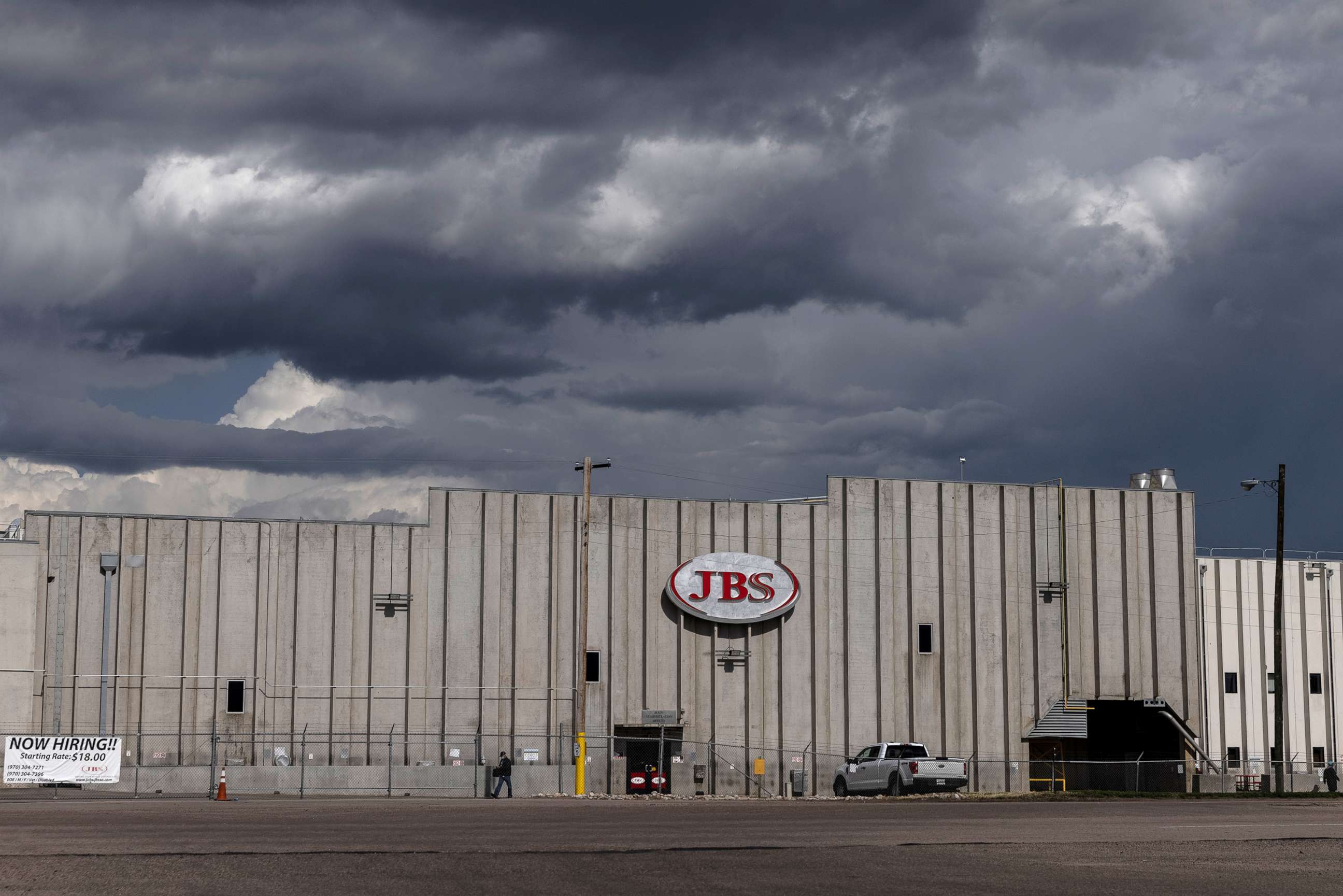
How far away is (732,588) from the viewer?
164ft

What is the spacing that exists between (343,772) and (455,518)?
9.01 meters

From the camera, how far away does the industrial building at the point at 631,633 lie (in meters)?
46.1

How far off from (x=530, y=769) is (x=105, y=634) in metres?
13.7

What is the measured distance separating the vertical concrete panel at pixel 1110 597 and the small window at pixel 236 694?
2972cm

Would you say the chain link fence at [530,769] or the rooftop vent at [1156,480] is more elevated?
the rooftop vent at [1156,480]

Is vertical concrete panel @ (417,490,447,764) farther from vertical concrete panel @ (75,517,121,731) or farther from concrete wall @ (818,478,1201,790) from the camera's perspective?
concrete wall @ (818,478,1201,790)

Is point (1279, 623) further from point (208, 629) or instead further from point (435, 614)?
point (208, 629)

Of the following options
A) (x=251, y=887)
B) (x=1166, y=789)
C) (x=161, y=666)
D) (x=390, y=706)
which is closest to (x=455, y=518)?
(x=390, y=706)

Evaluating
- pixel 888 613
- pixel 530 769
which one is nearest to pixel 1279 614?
pixel 888 613

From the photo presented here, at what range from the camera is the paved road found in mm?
16359

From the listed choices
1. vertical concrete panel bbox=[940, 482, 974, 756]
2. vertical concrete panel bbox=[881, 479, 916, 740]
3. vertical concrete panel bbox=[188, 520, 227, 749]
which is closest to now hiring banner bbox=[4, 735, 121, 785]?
vertical concrete panel bbox=[188, 520, 227, 749]

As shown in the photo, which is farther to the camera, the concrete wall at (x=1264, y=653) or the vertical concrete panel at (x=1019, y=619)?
the concrete wall at (x=1264, y=653)

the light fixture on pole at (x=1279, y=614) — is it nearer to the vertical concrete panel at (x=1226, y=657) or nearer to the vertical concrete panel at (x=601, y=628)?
the vertical concrete panel at (x=1226, y=657)

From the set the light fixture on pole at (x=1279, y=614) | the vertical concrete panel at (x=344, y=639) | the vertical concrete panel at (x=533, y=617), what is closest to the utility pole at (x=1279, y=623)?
the light fixture on pole at (x=1279, y=614)
